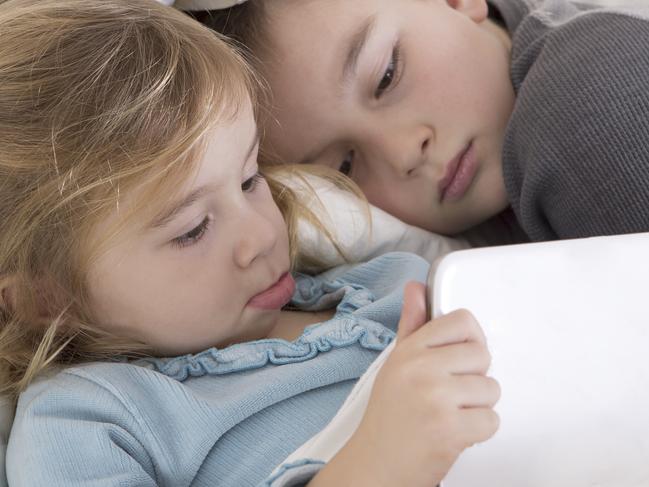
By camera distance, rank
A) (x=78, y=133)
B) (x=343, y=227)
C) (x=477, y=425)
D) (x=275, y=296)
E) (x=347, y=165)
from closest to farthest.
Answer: (x=477, y=425), (x=78, y=133), (x=275, y=296), (x=343, y=227), (x=347, y=165)

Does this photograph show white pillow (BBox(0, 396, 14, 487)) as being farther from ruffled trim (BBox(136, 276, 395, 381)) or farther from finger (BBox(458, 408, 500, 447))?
finger (BBox(458, 408, 500, 447))

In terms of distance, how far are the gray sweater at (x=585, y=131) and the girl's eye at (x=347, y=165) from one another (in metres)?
0.22

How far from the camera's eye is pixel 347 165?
1.08 m

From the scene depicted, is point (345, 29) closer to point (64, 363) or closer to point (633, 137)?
point (633, 137)

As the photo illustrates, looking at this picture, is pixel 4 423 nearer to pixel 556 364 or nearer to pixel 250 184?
pixel 250 184

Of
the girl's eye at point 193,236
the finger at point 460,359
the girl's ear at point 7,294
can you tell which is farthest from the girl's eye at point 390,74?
the finger at point 460,359

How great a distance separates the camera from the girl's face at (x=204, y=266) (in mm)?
727

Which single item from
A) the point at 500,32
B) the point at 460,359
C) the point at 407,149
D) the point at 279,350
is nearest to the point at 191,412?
the point at 279,350

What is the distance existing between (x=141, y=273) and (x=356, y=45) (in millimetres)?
406

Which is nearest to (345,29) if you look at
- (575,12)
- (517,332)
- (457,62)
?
(457,62)

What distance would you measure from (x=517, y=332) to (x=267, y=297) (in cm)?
36

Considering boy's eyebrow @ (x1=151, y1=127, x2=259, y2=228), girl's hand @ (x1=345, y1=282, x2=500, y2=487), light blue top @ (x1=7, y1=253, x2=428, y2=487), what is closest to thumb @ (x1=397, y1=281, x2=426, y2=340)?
girl's hand @ (x1=345, y1=282, x2=500, y2=487)

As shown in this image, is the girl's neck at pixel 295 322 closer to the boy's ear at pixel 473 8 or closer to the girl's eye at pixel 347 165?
the girl's eye at pixel 347 165

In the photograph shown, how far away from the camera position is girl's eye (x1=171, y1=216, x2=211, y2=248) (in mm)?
742
